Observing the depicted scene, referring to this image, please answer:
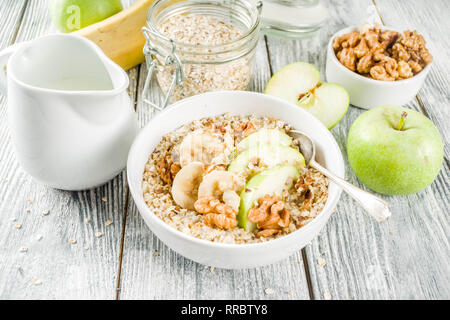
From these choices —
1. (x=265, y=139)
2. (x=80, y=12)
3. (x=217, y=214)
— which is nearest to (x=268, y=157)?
(x=265, y=139)

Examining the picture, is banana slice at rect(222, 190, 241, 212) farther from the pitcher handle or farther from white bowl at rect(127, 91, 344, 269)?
the pitcher handle

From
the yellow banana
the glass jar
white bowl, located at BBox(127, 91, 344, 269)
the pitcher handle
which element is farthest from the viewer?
the yellow banana

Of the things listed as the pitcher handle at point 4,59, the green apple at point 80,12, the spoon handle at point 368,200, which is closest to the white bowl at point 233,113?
the spoon handle at point 368,200

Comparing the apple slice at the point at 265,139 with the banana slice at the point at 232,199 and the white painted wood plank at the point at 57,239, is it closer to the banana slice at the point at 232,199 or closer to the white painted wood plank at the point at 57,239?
the banana slice at the point at 232,199

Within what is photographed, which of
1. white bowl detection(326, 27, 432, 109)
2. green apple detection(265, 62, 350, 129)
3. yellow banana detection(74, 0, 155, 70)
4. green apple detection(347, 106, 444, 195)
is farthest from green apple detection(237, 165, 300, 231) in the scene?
yellow banana detection(74, 0, 155, 70)

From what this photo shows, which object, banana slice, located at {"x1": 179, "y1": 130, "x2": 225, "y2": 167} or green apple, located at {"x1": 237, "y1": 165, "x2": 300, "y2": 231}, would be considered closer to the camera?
green apple, located at {"x1": 237, "y1": 165, "x2": 300, "y2": 231}

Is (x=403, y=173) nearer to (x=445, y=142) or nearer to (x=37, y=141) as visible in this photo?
(x=445, y=142)

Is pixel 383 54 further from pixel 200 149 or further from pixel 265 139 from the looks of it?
pixel 200 149
